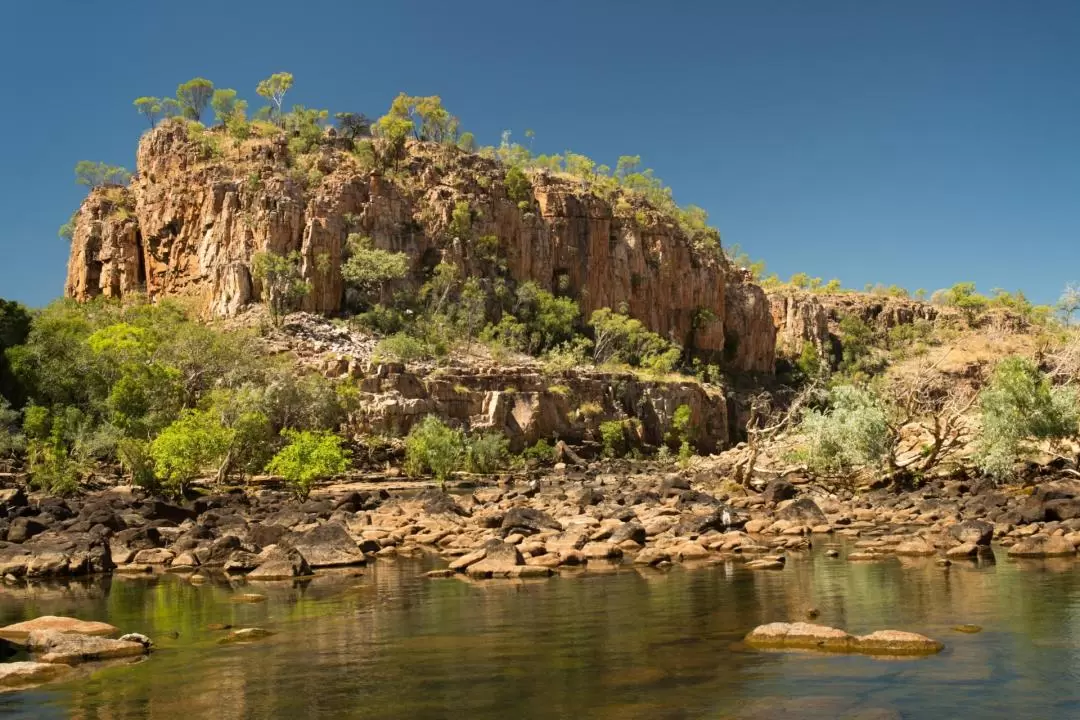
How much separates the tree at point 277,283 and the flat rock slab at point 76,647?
70.8 m

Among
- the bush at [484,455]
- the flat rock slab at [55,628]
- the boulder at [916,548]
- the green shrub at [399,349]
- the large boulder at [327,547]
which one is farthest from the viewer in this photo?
the green shrub at [399,349]

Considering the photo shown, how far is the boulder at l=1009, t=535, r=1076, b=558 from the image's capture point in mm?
24078

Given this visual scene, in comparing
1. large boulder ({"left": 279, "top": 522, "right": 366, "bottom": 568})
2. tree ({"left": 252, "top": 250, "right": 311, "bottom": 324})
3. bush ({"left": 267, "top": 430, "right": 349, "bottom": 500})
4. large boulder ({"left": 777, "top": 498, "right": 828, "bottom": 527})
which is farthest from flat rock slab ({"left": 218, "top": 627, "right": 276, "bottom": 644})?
tree ({"left": 252, "top": 250, "right": 311, "bottom": 324})

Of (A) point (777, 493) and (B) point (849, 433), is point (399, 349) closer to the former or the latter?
(B) point (849, 433)

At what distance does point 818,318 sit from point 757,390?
22868mm

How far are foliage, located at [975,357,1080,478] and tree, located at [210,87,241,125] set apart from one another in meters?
88.4

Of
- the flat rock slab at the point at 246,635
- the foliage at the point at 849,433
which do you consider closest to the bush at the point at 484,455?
the foliage at the point at 849,433

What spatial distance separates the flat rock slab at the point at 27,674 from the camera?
42.8 ft

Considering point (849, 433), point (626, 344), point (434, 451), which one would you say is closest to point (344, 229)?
point (626, 344)

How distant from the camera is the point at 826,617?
54.6 ft

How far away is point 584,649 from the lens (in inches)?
575

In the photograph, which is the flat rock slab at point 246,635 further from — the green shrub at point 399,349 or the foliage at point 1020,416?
the green shrub at point 399,349

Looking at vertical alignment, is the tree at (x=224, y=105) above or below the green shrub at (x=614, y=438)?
above

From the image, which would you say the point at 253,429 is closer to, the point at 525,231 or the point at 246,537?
the point at 246,537
